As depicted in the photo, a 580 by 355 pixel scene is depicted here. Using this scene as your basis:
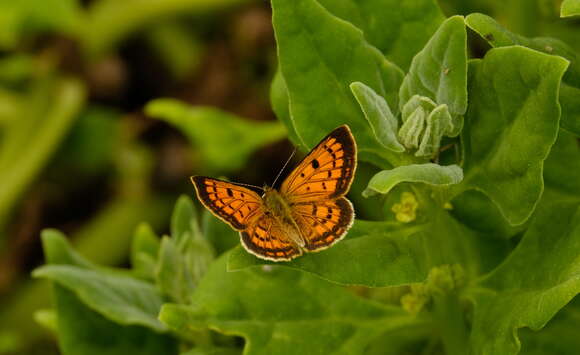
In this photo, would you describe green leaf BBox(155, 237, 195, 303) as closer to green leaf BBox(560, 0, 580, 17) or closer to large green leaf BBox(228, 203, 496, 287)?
large green leaf BBox(228, 203, 496, 287)

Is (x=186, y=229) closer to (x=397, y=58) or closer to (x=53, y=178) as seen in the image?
(x=397, y=58)

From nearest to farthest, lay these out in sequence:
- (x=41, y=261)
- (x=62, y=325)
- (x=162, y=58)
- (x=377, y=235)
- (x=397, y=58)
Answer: (x=377, y=235)
(x=397, y=58)
(x=62, y=325)
(x=41, y=261)
(x=162, y=58)

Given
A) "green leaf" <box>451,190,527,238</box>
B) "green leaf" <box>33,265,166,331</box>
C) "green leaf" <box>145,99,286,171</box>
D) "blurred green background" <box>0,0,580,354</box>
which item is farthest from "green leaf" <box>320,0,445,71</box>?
"blurred green background" <box>0,0,580,354</box>

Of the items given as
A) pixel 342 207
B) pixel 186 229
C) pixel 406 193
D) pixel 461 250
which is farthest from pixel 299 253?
pixel 186 229

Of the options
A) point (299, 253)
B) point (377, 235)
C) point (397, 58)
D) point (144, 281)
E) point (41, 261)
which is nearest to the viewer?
point (299, 253)

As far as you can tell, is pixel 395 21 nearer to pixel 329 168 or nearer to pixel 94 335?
pixel 329 168

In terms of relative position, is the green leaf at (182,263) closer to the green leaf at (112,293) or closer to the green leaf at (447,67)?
the green leaf at (112,293)
